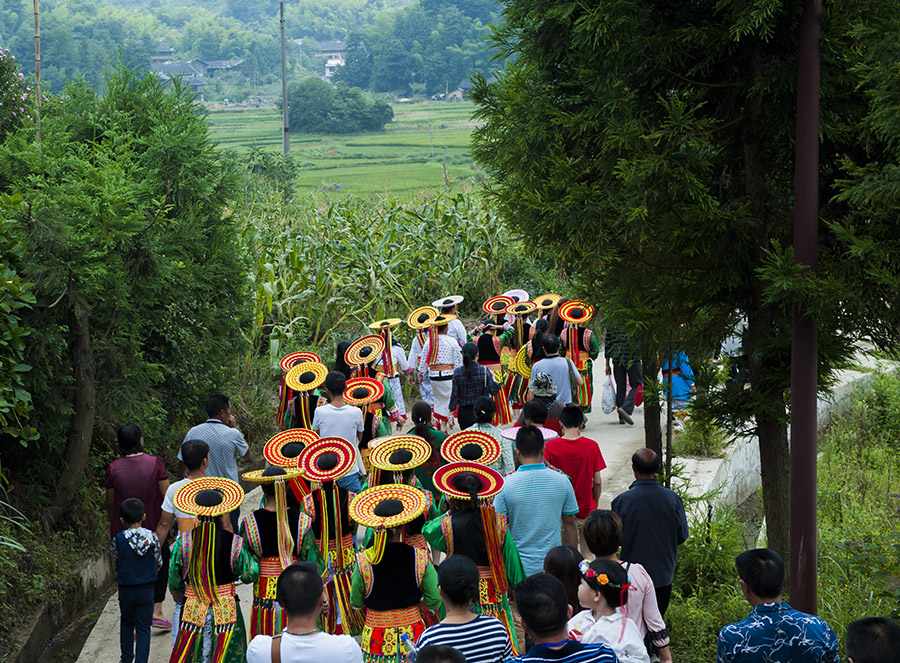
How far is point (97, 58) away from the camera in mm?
75188

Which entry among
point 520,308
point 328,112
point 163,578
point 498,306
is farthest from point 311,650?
point 328,112

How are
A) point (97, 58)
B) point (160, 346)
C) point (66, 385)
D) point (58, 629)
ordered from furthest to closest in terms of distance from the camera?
1. point (97, 58)
2. point (160, 346)
3. point (66, 385)
4. point (58, 629)

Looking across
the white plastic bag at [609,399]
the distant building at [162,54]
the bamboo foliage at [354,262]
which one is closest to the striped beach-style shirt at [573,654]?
the white plastic bag at [609,399]

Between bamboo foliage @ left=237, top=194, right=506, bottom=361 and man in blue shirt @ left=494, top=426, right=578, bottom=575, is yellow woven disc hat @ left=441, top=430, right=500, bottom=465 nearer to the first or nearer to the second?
man in blue shirt @ left=494, top=426, right=578, bottom=575

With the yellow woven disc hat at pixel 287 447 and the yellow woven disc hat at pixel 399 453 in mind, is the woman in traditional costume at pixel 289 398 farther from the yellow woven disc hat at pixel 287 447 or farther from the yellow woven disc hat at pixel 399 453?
the yellow woven disc hat at pixel 399 453

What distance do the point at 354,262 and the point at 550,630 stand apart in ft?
38.1

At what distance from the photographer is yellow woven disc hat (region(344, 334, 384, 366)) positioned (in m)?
8.96

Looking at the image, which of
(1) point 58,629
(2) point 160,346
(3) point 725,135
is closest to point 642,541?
(3) point 725,135

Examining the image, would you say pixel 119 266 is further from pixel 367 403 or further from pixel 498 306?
pixel 498 306

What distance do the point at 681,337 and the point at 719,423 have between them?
58 cm

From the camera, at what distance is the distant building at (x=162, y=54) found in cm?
10075

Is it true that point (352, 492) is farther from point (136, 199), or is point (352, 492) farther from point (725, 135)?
point (725, 135)

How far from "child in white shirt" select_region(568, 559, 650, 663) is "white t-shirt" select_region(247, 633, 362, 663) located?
1003mm

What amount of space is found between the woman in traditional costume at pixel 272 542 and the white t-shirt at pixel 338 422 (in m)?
1.73
